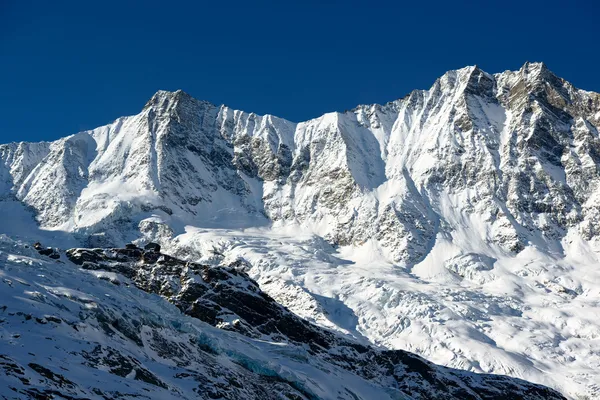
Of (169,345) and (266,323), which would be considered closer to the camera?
(169,345)

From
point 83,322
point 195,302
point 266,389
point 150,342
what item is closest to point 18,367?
point 83,322

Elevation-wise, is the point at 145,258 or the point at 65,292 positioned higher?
the point at 145,258

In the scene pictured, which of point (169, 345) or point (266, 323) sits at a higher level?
point (266, 323)

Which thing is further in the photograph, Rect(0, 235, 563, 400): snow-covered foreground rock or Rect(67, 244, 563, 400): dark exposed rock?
Rect(67, 244, 563, 400): dark exposed rock

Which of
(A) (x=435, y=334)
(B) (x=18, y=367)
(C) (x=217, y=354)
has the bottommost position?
(B) (x=18, y=367)

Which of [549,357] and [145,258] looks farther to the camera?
[549,357]

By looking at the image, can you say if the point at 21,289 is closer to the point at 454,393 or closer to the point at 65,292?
the point at 65,292

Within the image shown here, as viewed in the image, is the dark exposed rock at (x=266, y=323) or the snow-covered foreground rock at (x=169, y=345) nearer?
the snow-covered foreground rock at (x=169, y=345)

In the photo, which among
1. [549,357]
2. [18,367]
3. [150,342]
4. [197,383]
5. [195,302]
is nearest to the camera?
[18,367]
